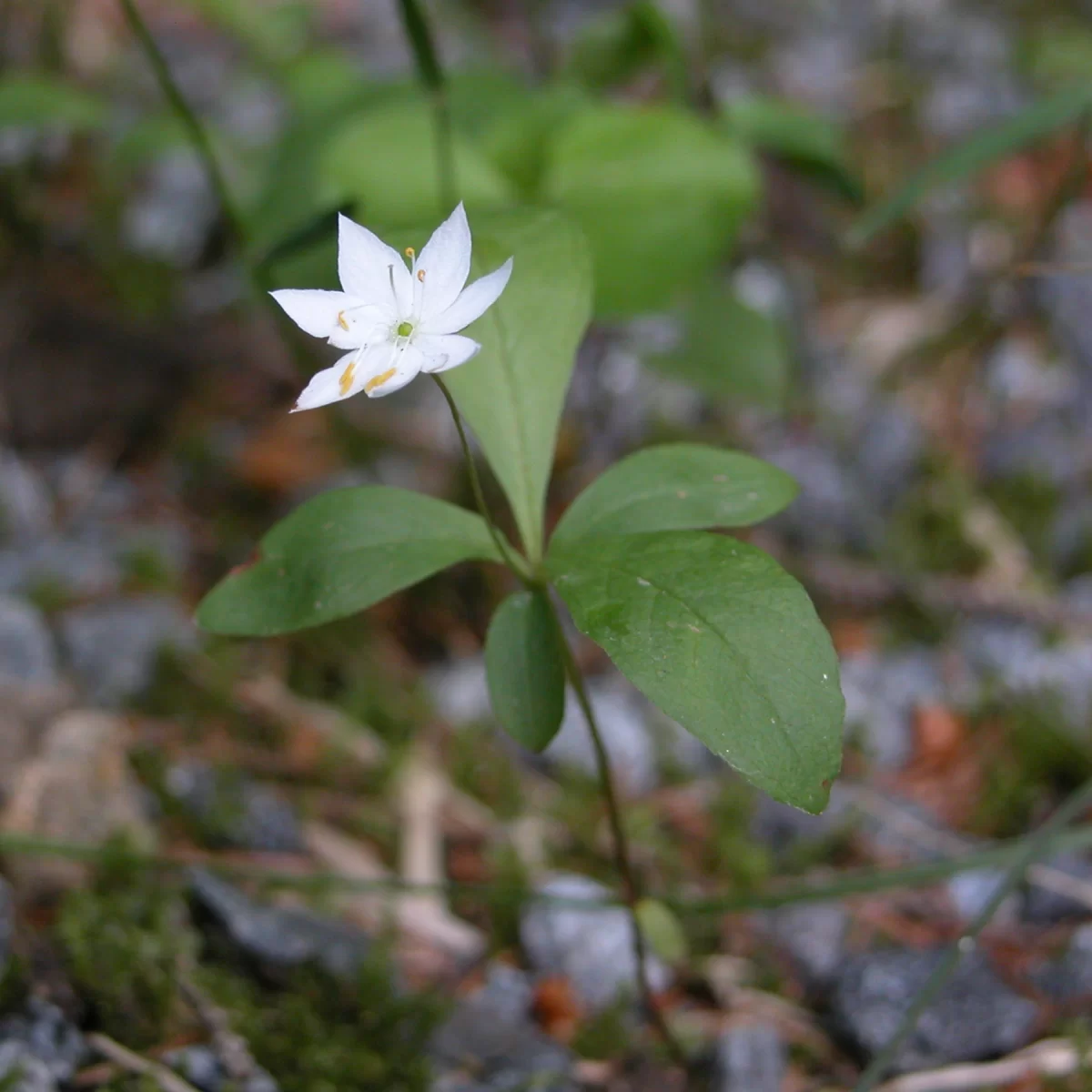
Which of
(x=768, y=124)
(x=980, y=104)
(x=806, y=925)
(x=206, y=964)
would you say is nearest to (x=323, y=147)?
(x=768, y=124)

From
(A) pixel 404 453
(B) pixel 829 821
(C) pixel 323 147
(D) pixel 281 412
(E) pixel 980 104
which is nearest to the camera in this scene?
(B) pixel 829 821

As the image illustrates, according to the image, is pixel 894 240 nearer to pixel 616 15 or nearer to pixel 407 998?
pixel 616 15

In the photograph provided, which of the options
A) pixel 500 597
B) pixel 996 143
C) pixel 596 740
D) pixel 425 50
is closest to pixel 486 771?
pixel 500 597

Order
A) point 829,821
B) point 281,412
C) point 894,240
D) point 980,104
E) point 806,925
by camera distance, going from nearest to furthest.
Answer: point 806,925, point 829,821, point 281,412, point 894,240, point 980,104

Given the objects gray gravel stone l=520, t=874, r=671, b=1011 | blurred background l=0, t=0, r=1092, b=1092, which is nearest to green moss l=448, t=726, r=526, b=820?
blurred background l=0, t=0, r=1092, b=1092

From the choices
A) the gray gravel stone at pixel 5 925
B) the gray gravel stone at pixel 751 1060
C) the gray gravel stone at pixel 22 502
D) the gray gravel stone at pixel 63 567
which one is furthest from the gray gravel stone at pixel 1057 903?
the gray gravel stone at pixel 22 502

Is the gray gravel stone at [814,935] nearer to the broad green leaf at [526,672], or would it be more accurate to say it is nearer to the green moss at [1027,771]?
the green moss at [1027,771]
